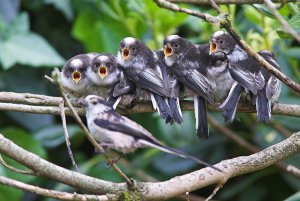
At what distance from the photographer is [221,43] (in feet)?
12.5

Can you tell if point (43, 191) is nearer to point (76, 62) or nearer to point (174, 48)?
point (76, 62)

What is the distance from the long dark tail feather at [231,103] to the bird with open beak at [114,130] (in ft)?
2.66

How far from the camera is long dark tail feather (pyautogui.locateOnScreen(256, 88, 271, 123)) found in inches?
133

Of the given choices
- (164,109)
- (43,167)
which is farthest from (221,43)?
(43,167)

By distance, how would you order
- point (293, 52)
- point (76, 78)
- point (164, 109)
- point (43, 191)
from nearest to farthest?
point (43, 191) → point (164, 109) → point (76, 78) → point (293, 52)

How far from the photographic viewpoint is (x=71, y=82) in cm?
373

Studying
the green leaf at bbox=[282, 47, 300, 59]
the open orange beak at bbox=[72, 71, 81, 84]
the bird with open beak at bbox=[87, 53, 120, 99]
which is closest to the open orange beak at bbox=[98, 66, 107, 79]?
the bird with open beak at bbox=[87, 53, 120, 99]

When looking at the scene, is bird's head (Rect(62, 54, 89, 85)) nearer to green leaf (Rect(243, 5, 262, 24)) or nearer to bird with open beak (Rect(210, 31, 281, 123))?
bird with open beak (Rect(210, 31, 281, 123))

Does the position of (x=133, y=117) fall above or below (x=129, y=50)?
below

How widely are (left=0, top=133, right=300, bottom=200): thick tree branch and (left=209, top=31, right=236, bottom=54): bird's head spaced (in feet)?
2.56

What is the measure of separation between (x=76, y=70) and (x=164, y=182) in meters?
1.16

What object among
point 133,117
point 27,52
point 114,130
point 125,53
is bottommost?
point 133,117

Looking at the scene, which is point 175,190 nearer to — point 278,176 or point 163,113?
point 163,113

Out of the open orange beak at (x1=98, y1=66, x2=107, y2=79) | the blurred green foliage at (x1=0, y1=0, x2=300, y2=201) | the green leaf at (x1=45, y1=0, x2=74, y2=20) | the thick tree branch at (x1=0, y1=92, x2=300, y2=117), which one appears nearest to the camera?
the thick tree branch at (x1=0, y1=92, x2=300, y2=117)
